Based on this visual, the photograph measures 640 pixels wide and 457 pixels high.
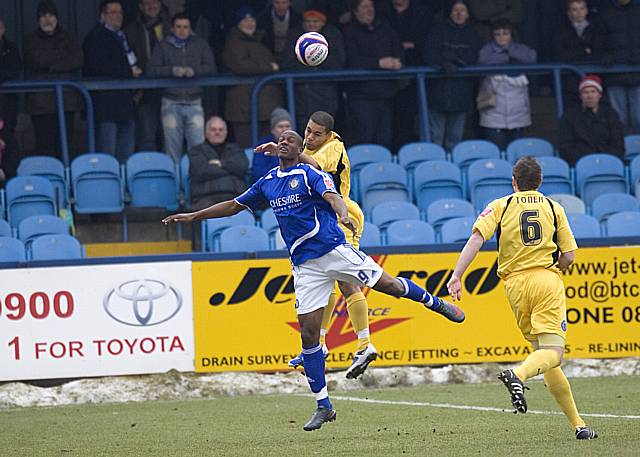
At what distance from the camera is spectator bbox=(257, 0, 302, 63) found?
17.0m

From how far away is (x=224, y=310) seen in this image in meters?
12.9

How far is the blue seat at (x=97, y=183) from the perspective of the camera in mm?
15477

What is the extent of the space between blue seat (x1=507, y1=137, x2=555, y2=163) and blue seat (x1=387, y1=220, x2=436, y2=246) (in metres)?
2.98

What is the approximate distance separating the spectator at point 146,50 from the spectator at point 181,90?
40 centimetres

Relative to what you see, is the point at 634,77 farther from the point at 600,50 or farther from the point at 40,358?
the point at 40,358

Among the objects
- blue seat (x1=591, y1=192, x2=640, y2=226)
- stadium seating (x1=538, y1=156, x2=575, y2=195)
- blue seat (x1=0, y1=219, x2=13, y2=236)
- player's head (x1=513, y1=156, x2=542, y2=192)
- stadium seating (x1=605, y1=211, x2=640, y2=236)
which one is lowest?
stadium seating (x1=605, y1=211, x2=640, y2=236)

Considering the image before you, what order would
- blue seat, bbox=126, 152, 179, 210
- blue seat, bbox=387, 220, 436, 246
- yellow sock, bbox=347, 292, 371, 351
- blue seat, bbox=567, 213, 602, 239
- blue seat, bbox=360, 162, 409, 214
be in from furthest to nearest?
blue seat, bbox=126, 152, 179, 210, blue seat, bbox=360, 162, 409, 214, blue seat, bbox=567, 213, 602, 239, blue seat, bbox=387, 220, 436, 246, yellow sock, bbox=347, 292, 371, 351

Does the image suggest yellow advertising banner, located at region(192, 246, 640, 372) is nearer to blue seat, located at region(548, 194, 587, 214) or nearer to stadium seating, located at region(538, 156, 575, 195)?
blue seat, located at region(548, 194, 587, 214)

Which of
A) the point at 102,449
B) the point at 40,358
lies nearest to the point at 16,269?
the point at 40,358

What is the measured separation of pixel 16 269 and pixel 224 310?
2109mm

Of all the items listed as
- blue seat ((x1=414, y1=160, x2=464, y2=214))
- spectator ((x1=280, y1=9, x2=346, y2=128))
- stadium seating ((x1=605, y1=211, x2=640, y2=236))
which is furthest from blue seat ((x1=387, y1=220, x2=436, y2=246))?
spectator ((x1=280, y1=9, x2=346, y2=128))

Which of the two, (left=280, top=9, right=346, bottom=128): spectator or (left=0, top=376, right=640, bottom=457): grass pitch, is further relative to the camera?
(left=280, top=9, right=346, bottom=128): spectator

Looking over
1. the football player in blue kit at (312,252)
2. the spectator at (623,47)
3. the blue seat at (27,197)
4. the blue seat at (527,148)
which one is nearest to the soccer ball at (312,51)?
the football player in blue kit at (312,252)

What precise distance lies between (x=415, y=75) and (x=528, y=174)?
26.4 ft
